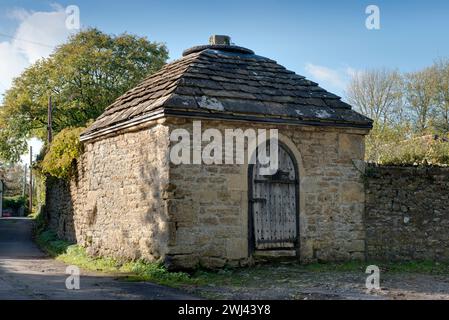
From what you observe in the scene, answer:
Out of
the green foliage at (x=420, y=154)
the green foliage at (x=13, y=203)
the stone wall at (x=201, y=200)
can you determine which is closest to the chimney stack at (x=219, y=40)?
the stone wall at (x=201, y=200)

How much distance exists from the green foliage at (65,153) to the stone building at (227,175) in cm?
229

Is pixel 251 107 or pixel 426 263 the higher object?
pixel 251 107

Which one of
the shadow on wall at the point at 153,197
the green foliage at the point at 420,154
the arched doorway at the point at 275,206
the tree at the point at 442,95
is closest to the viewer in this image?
the shadow on wall at the point at 153,197

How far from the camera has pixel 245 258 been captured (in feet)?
34.0

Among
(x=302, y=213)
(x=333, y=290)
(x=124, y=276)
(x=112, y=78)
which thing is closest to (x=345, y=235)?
(x=302, y=213)

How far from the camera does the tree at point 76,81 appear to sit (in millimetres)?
32031

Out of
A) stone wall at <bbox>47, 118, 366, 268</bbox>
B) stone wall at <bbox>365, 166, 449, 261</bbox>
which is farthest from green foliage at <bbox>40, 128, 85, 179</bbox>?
stone wall at <bbox>365, 166, 449, 261</bbox>

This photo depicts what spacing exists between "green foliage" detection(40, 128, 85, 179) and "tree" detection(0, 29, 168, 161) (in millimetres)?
16081

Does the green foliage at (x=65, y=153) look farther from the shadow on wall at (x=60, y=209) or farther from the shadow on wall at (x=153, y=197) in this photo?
the shadow on wall at (x=153, y=197)

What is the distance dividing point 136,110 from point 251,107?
2.32 m

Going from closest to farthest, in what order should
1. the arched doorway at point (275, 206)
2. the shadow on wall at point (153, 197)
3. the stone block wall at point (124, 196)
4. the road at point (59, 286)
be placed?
the road at point (59, 286), the shadow on wall at point (153, 197), the stone block wall at point (124, 196), the arched doorway at point (275, 206)

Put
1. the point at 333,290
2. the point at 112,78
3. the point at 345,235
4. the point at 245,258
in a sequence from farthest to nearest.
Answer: the point at 112,78 < the point at 345,235 < the point at 245,258 < the point at 333,290
